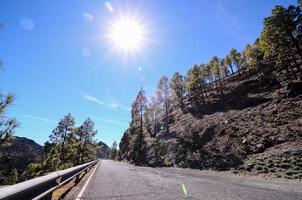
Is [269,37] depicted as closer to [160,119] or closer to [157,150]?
[157,150]

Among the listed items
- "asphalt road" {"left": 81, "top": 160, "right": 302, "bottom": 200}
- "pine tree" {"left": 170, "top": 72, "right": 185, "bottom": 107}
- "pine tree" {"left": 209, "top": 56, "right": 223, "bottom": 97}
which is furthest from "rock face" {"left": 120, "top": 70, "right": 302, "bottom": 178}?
"pine tree" {"left": 209, "top": 56, "right": 223, "bottom": 97}

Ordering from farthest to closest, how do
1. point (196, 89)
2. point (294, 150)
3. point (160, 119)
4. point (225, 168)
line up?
1. point (196, 89)
2. point (160, 119)
3. point (225, 168)
4. point (294, 150)

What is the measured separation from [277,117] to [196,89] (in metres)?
46.0

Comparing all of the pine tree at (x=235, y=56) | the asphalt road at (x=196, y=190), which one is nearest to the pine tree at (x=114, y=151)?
the pine tree at (x=235, y=56)

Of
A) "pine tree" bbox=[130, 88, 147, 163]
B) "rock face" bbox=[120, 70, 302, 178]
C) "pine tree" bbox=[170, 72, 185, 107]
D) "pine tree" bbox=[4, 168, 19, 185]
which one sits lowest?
"pine tree" bbox=[4, 168, 19, 185]

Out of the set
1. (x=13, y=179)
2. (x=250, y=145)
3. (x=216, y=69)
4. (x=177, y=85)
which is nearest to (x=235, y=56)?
(x=216, y=69)

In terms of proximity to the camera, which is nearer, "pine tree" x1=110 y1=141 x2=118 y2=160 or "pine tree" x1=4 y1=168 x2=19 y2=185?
"pine tree" x1=4 y1=168 x2=19 y2=185

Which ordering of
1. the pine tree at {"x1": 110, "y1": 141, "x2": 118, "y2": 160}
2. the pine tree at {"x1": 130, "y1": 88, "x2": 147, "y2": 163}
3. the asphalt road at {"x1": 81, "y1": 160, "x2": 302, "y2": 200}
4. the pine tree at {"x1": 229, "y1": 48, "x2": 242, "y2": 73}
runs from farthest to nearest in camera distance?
the pine tree at {"x1": 110, "y1": 141, "x2": 118, "y2": 160}, the pine tree at {"x1": 229, "y1": 48, "x2": 242, "y2": 73}, the pine tree at {"x1": 130, "y1": 88, "x2": 147, "y2": 163}, the asphalt road at {"x1": 81, "y1": 160, "x2": 302, "y2": 200}

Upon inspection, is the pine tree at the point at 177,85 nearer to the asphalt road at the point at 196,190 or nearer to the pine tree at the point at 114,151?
the asphalt road at the point at 196,190

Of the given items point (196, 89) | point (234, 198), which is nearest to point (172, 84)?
point (196, 89)

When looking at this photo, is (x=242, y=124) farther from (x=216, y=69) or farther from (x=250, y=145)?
(x=216, y=69)

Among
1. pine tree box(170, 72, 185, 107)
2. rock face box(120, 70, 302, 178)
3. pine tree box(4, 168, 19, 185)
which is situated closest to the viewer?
rock face box(120, 70, 302, 178)

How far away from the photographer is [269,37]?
37344 millimetres

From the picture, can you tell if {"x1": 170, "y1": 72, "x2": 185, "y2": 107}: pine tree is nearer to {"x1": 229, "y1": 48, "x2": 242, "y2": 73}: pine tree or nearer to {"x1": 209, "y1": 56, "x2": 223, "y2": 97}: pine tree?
{"x1": 209, "y1": 56, "x2": 223, "y2": 97}: pine tree
